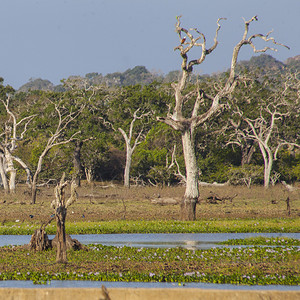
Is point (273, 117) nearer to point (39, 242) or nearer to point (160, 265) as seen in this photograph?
point (39, 242)

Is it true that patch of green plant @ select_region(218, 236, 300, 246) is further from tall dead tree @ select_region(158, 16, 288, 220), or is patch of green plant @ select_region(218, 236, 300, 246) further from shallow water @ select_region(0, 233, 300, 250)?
tall dead tree @ select_region(158, 16, 288, 220)

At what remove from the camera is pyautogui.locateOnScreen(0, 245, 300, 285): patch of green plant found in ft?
38.1

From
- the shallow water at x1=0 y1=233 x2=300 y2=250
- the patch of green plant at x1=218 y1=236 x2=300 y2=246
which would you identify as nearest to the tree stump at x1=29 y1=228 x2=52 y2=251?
the shallow water at x1=0 y1=233 x2=300 y2=250

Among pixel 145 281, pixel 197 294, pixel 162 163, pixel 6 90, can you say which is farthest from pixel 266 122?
pixel 197 294

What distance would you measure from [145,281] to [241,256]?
159 inches

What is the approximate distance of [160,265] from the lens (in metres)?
13.3

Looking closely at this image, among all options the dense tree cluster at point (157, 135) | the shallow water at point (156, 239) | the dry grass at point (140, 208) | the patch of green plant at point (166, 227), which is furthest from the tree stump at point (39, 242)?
the dense tree cluster at point (157, 135)

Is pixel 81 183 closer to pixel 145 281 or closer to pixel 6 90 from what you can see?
pixel 6 90

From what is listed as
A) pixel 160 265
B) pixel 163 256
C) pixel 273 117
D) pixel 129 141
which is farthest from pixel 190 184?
pixel 129 141

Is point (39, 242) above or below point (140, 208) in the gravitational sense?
above

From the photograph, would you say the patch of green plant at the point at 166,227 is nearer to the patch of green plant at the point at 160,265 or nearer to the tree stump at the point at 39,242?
the patch of green plant at the point at 160,265

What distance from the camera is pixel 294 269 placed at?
41.4 ft

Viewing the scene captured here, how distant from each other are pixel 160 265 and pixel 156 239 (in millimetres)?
6512

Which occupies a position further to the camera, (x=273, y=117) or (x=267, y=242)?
(x=273, y=117)
